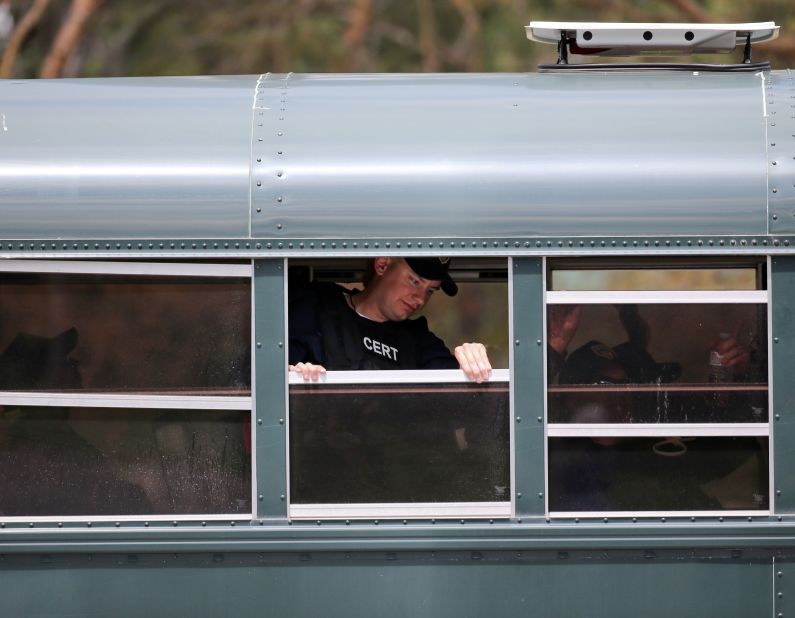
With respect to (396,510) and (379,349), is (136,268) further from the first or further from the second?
(396,510)

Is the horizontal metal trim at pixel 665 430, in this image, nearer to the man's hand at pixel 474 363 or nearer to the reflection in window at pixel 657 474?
the reflection in window at pixel 657 474

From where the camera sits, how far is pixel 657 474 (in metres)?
3.71

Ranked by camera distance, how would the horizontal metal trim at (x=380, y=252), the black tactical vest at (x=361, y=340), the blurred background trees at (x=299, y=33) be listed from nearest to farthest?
the horizontal metal trim at (x=380, y=252) → the black tactical vest at (x=361, y=340) → the blurred background trees at (x=299, y=33)

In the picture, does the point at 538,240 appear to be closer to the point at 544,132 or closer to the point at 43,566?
the point at 544,132

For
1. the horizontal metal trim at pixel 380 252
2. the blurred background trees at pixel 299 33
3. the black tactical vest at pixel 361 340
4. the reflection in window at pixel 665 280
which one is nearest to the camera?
the horizontal metal trim at pixel 380 252

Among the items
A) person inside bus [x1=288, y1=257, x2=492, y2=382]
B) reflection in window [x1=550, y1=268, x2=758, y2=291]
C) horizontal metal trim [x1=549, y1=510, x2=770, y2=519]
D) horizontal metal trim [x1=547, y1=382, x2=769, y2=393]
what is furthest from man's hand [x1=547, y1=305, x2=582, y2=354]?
reflection in window [x1=550, y1=268, x2=758, y2=291]

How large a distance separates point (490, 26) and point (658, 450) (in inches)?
541

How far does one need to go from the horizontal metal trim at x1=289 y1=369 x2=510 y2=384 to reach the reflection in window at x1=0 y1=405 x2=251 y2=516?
11.8 inches

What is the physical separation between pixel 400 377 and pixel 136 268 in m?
0.93

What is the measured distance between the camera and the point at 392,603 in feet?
12.1

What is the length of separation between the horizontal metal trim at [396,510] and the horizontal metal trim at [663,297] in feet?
2.29

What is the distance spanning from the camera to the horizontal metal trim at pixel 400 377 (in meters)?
3.70

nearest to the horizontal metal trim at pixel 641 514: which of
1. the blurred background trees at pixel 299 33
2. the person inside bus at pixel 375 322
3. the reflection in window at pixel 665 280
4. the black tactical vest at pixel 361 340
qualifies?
the person inside bus at pixel 375 322

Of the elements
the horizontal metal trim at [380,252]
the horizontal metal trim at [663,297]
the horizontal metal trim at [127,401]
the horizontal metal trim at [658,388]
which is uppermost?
the horizontal metal trim at [380,252]
